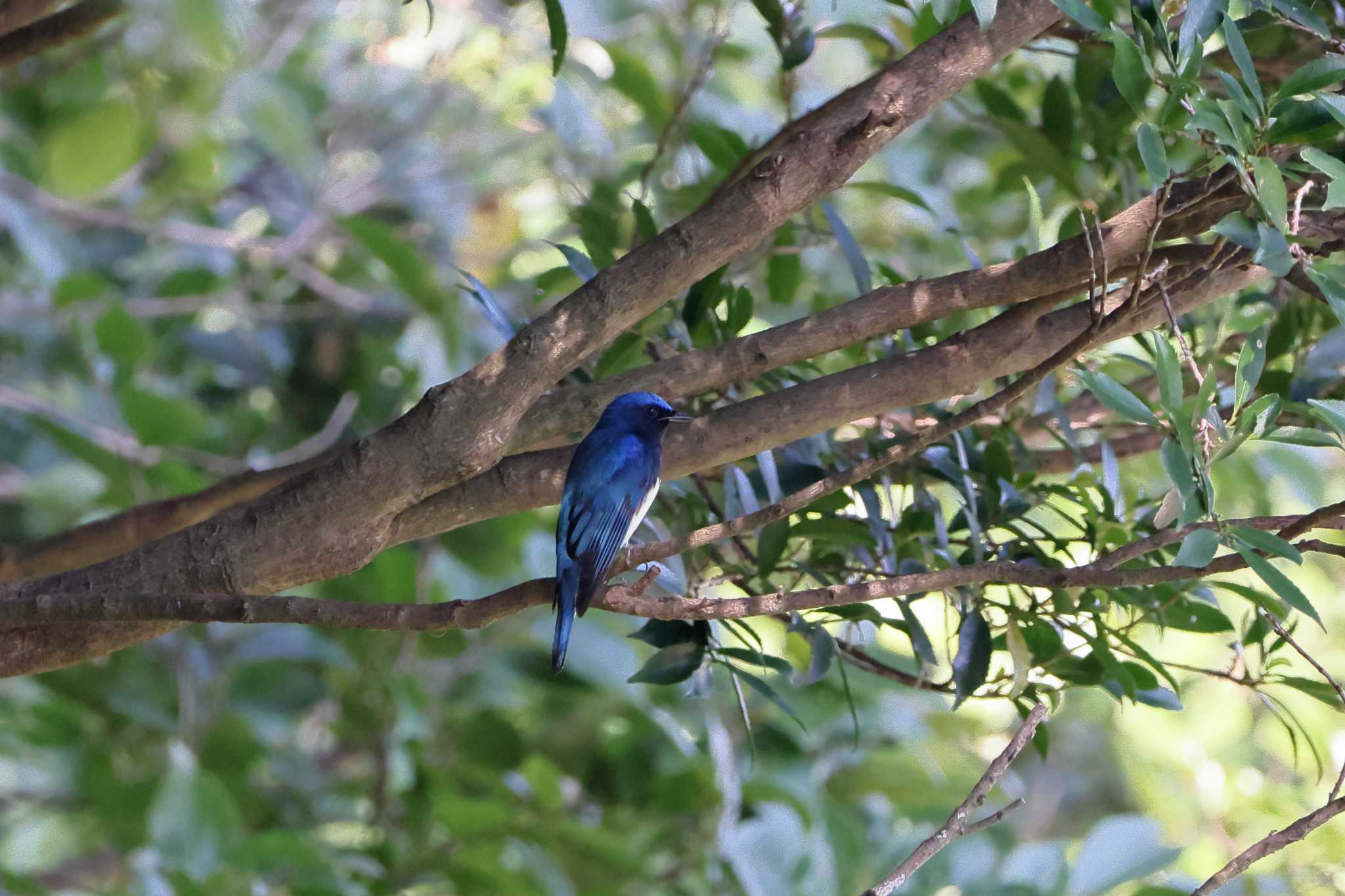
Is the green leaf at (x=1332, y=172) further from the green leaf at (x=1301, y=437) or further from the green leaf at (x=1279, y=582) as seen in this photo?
the green leaf at (x=1279, y=582)

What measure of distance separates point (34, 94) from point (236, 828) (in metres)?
3.08

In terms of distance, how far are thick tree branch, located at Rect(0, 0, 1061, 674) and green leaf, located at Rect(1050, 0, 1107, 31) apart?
11 centimetres

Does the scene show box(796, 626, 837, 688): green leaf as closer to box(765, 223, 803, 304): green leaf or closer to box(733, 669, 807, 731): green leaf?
box(733, 669, 807, 731): green leaf

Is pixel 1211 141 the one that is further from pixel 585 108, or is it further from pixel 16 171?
pixel 16 171

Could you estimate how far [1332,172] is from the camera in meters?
1.62

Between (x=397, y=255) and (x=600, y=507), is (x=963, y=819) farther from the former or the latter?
(x=397, y=255)

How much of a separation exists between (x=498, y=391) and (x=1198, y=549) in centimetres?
93

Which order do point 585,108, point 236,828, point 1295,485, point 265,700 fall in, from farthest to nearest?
point 585,108 < point 265,700 < point 1295,485 < point 236,828

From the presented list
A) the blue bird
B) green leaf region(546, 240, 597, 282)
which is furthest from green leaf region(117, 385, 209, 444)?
the blue bird

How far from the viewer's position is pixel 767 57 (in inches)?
222

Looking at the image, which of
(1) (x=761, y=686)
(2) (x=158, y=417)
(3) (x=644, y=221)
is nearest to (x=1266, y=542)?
(1) (x=761, y=686)

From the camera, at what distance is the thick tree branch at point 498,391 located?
72.9 inches

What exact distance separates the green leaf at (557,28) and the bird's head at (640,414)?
0.61 metres

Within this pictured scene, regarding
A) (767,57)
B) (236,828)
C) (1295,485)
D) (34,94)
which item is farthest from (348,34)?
(1295,485)
